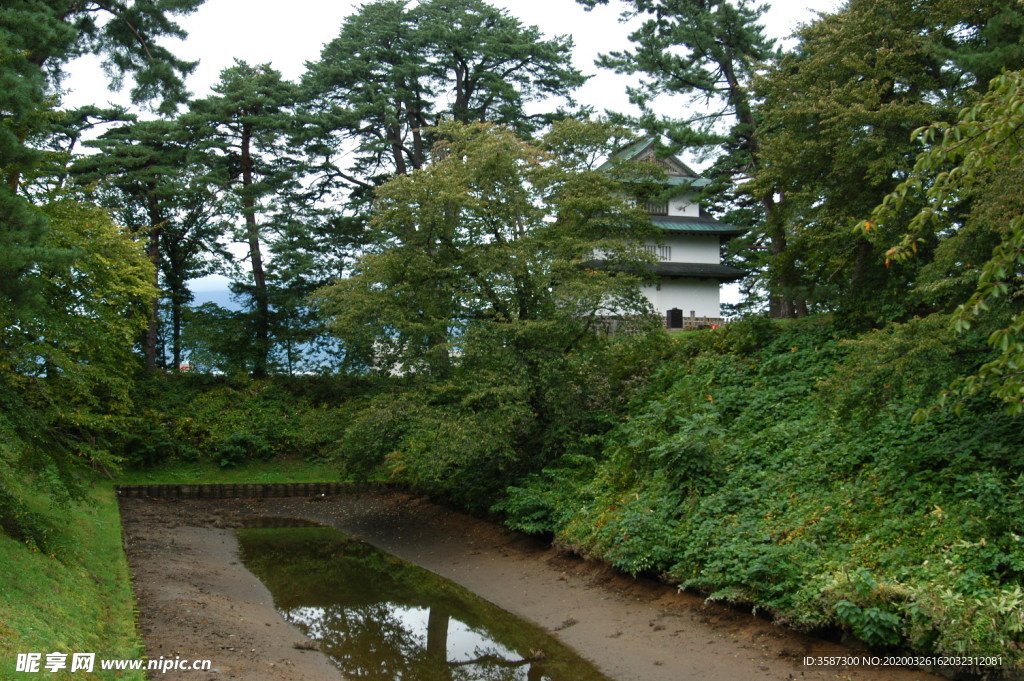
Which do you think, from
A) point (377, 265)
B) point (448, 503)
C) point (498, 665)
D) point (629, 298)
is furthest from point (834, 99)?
point (448, 503)

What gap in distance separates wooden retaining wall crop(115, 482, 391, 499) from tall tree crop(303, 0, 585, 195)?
13.0 m

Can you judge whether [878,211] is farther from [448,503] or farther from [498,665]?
[448,503]

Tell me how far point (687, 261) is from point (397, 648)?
23.4 metres

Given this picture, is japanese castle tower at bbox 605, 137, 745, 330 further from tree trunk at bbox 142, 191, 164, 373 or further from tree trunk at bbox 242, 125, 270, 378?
tree trunk at bbox 142, 191, 164, 373

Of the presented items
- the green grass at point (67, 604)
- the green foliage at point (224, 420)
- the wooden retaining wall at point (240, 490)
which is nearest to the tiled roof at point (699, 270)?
the green foliage at point (224, 420)

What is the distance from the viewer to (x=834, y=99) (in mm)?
14289

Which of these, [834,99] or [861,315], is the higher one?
[834,99]

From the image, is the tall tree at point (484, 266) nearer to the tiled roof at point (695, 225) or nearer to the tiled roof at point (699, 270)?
the tiled roof at point (699, 270)

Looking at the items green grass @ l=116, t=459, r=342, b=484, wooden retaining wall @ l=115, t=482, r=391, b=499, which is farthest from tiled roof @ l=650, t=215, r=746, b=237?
green grass @ l=116, t=459, r=342, b=484

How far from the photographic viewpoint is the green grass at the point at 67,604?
7.06 m

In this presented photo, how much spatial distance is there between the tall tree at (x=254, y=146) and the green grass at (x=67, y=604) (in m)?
16.7

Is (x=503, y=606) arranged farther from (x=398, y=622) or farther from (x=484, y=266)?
(x=484, y=266)

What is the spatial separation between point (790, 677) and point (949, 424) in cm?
485

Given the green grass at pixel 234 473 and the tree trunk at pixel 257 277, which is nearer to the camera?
the green grass at pixel 234 473
